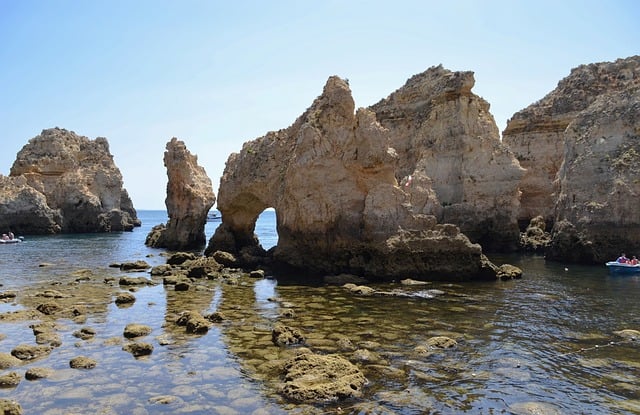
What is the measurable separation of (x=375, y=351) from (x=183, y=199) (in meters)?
33.7

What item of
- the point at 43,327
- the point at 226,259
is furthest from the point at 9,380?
the point at 226,259

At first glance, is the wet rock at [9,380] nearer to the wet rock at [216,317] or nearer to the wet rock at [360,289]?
the wet rock at [216,317]

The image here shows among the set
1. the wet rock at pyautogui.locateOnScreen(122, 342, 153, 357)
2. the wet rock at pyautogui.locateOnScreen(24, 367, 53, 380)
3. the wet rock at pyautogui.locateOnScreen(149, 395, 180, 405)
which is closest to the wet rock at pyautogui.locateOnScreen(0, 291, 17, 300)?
the wet rock at pyautogui.locateOnScreen(122, 342, 153, 357)

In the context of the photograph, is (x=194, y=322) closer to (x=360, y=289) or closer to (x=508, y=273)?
(x=360, y=289)

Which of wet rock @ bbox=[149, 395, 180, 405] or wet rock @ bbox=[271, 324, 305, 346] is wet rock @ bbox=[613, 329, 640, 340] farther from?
wet rock @ bbox=[149, 395, 180, 405]

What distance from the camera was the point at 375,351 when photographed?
1327 centimetres

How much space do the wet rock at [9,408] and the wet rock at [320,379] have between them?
15.3 feet

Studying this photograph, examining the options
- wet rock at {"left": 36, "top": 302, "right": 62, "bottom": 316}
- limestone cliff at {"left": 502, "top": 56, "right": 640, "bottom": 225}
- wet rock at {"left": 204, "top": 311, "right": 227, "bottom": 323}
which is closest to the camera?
wet rock at {"left": 204, "top": 311, "right": 227, "bottom": 323}

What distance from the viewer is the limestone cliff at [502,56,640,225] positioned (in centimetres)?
4750

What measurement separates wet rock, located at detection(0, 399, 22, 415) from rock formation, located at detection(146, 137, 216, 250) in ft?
115

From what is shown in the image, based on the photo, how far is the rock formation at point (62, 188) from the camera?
64312 mm

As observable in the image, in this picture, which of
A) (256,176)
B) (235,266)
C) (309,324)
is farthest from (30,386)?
(256,176)

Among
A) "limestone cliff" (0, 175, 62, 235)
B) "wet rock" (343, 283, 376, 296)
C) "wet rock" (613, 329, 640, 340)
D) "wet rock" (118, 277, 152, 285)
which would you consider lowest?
"wet rock" (613, 329, 640, 340)

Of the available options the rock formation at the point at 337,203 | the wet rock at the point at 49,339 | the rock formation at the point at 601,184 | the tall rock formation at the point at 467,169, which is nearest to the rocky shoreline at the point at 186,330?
the wet rock at the point at 49,339
